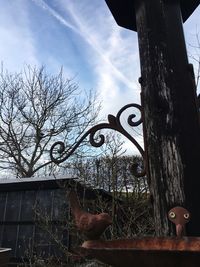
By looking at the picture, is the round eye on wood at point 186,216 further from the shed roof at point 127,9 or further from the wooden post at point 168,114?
the shed roof at point 127,9

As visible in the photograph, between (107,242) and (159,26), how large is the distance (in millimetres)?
968

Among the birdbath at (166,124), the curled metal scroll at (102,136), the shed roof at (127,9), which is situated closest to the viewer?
the birdbath at (166,124)

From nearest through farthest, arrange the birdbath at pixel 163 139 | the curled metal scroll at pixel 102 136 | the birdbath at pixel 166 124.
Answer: the birdbath at pixel 163 139, the birdbath at pixel 166 124, the curled metal scroll at pixel 102 136

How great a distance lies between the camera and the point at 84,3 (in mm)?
2344

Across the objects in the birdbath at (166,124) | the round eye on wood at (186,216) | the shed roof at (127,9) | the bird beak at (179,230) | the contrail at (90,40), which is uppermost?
the contrail at (90,40)

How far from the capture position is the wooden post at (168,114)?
102 cm

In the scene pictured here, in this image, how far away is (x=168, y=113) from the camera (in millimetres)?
1145

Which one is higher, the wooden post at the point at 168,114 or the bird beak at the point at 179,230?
the wooden post at the point at 168,114

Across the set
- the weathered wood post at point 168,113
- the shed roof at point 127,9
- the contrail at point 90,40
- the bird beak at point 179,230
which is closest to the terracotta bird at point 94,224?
the bird beak at point 179,230

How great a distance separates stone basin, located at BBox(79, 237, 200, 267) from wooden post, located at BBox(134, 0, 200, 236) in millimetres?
340

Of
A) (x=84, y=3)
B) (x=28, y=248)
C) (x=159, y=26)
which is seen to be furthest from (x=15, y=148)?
(x=159, y=26)

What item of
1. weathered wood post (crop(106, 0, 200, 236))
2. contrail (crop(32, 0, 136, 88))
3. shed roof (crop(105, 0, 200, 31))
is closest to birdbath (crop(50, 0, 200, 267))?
weathered wood post (crop(106, 0, 200, 236))

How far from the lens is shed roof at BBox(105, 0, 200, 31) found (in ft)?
5.36

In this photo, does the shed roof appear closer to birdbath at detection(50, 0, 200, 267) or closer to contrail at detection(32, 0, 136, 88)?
birdbath at detection(50, 0, 200, 267)
